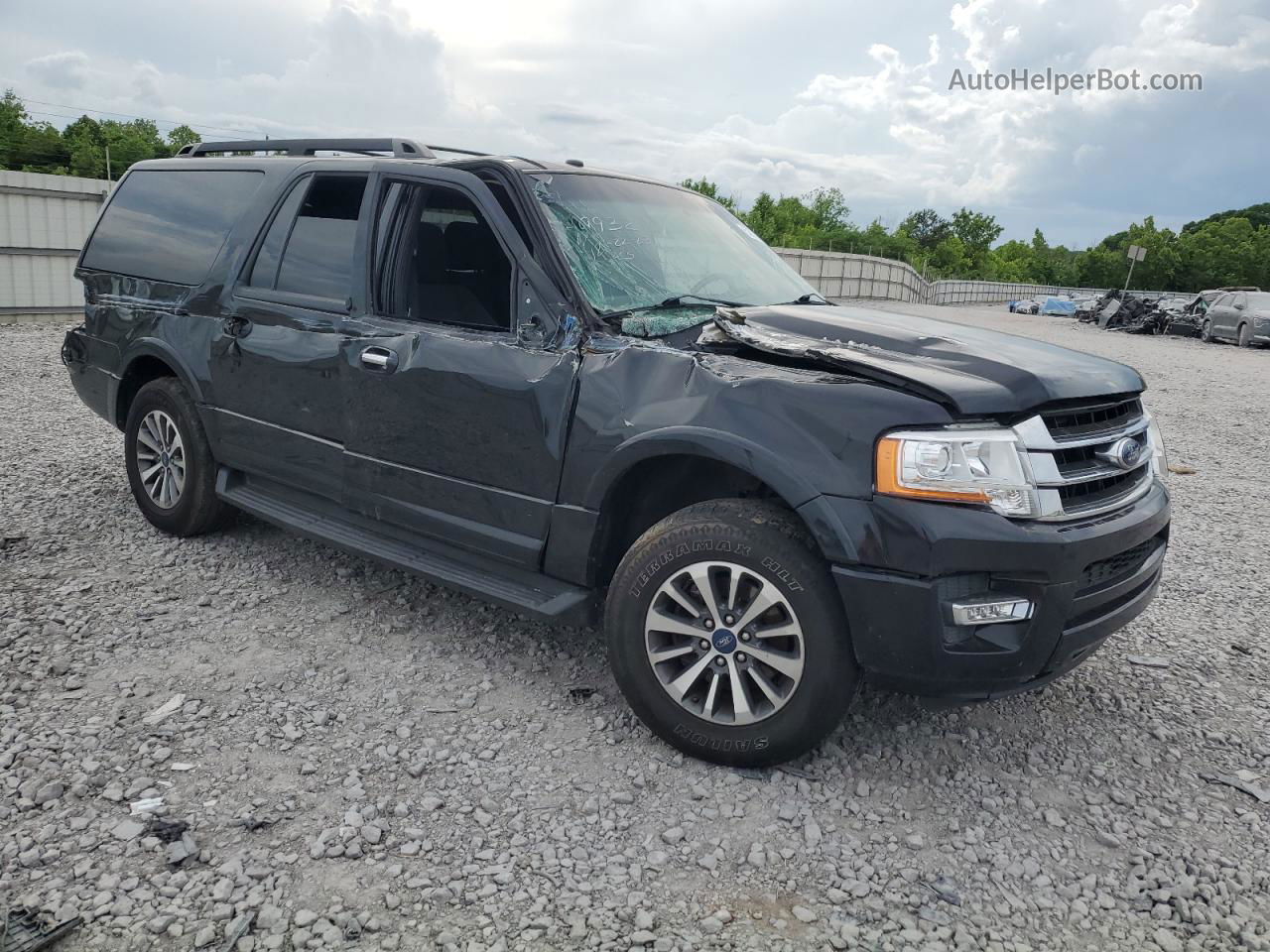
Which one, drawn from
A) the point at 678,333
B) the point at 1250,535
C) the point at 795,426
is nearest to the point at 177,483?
the point at 678,333

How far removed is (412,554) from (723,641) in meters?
1.49

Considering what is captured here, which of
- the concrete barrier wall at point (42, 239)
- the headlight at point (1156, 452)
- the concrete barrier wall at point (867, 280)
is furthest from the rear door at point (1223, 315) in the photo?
the headlight at point (1156, 452)

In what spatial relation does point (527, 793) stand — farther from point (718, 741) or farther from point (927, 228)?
point (927, 228)

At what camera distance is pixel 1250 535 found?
20.4ft

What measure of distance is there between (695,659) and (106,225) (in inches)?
171

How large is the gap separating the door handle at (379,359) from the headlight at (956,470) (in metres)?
2.01

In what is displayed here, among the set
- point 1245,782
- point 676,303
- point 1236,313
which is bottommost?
point 1245,782

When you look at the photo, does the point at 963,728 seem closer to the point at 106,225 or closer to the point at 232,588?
the point at 232,588

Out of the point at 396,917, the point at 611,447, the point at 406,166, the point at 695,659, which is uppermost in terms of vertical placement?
the point at 406,166

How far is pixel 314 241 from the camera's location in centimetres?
436

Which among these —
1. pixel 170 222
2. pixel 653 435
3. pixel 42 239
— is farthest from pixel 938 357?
pixel 42 239

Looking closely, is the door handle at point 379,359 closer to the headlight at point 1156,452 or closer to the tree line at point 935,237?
the headlight at point 1156,452

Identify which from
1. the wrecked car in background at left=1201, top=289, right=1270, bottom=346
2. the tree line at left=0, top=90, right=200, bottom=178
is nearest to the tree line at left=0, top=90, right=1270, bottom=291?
the tree line at left=0, top=90, right=200, bottom=178

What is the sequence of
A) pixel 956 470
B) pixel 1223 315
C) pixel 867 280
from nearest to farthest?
pixel 956 470 < pixel 1223 315 < pixel 867 280
